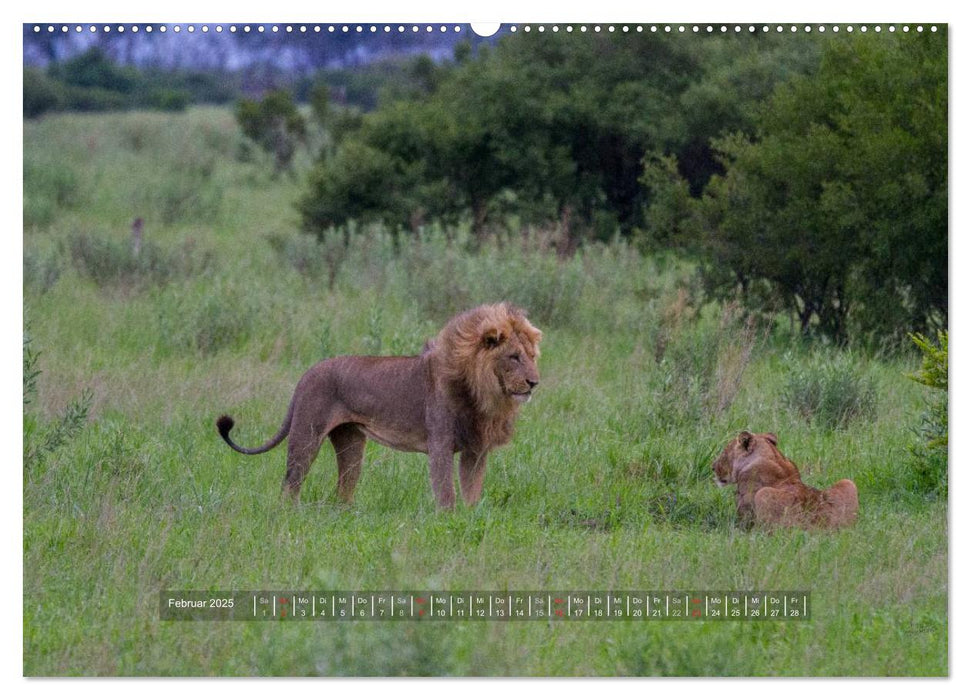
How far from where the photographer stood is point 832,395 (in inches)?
350

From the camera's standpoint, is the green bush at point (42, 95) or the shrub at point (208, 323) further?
the shrub at point (208, 323)

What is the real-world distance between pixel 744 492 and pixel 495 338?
148 centimetres

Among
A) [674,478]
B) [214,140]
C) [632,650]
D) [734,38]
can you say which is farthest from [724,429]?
[214,140]

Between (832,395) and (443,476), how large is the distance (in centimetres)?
329

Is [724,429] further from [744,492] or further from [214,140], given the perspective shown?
[214,140]

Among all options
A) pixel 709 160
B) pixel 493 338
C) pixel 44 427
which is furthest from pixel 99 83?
pixel 493 338

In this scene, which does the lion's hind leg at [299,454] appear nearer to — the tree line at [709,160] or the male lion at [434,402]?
the male lion at [434,402]

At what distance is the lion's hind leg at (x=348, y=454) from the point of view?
729cm

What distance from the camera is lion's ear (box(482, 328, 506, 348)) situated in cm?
645

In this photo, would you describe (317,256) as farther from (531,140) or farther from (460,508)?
(460,508)

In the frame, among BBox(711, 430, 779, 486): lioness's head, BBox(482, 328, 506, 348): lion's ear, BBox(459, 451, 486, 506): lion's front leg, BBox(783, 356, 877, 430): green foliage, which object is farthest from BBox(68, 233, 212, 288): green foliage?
BBox(711, 430, 779, 486): lioness's head

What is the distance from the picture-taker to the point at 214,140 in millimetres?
27781

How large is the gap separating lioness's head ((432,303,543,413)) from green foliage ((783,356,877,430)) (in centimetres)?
295

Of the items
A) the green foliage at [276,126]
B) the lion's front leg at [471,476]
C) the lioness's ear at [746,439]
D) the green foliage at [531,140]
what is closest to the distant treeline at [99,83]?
the lion's front leg at [471,476]
